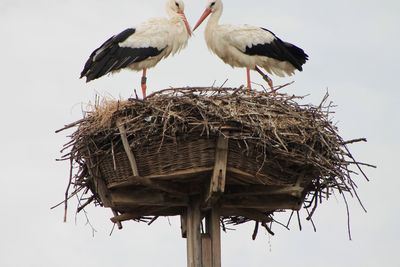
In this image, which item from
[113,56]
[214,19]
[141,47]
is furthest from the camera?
[214,19]

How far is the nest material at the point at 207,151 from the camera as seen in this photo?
8.50 m

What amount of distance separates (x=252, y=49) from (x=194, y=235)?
149 inches

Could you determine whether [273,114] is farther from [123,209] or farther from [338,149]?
[123,209]

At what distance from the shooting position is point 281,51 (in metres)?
12.1

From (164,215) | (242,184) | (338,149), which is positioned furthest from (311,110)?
(164,215)

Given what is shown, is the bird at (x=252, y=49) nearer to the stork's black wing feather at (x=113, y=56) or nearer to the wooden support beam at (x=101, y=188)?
the stork's black wing feather at (x=113, y=56)

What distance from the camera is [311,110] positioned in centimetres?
945

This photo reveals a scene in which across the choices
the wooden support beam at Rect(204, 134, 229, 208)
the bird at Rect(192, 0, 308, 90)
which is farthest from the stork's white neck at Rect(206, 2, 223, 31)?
the wooden support beam at Rect(204, 134, 229, 208)

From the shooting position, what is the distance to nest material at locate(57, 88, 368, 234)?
8.50 m

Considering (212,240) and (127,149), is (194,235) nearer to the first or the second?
(212,240)

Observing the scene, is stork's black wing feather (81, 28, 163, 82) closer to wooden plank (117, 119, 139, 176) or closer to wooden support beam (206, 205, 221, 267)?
wooden plank (117, 119, 139, 176)

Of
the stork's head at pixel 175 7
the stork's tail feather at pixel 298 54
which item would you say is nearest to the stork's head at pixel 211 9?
the stork's head at pixel 175 7

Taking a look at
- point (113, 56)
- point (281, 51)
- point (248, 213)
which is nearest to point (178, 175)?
point (248, 213)

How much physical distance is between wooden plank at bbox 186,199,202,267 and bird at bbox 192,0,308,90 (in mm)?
3319
